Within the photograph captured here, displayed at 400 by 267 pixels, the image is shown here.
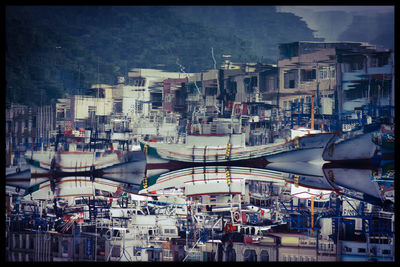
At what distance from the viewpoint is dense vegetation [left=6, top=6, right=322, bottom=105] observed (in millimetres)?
4234

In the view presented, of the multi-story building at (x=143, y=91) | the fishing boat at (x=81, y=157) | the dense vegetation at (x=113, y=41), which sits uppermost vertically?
the dense vegetation at (x=113, y=41)

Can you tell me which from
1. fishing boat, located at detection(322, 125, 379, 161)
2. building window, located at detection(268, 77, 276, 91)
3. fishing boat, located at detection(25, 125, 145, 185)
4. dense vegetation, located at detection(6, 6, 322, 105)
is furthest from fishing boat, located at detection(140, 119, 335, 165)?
dense vegetation, located at detection(6, 6, 322, 105)

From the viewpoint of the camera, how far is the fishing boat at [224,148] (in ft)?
13.7

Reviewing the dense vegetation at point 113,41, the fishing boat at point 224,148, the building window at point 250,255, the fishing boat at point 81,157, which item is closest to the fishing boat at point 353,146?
the fishing boat at point 224,148

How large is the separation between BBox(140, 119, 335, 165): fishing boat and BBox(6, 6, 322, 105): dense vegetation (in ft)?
2.03

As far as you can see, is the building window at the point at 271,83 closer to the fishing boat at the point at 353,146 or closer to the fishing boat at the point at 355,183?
the fishing boat at the point at 353,146

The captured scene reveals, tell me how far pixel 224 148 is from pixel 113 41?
4.81 ft

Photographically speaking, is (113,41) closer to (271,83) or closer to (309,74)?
(271,83)

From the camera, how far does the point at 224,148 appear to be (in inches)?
167

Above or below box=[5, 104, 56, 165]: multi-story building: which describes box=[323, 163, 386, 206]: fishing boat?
below

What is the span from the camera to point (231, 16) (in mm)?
4250

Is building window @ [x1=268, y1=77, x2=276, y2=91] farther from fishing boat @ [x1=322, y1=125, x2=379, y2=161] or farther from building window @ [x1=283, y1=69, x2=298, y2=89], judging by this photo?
fishing boat @ [x1=322, y1=125, x2=379, y2=161]

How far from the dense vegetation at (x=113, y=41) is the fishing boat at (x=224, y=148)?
62 cm
